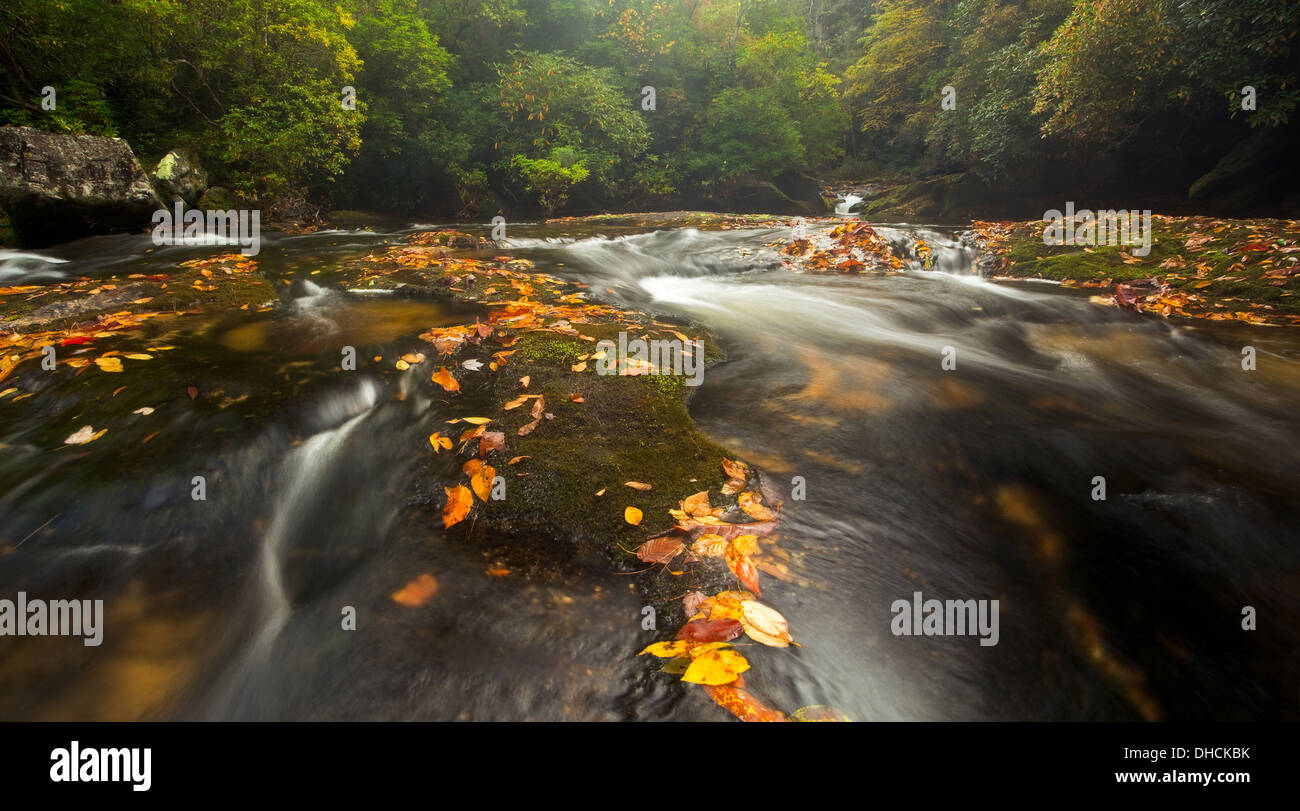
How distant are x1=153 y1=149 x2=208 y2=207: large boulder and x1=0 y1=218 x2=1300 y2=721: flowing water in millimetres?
8759

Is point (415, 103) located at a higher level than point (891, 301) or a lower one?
higher

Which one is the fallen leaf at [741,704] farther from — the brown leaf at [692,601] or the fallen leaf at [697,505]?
the fallen leaf at [697,505]

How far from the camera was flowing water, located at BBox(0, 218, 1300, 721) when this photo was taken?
1616 millimetres

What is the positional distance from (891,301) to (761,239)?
4661mm

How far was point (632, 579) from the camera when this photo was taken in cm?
192

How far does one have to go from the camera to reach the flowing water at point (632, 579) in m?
1.62

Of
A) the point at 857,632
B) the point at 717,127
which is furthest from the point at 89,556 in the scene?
the point at 717,127

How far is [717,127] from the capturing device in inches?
954

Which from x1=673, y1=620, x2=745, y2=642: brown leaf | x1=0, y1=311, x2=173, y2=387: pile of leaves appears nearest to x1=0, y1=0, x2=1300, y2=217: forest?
x1=0, y1=311, x2=173, y2=387: pile of leaves

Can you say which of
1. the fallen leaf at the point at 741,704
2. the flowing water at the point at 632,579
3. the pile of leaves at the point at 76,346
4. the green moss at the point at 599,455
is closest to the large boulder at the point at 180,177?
the pile of leaves at the point at 76,346

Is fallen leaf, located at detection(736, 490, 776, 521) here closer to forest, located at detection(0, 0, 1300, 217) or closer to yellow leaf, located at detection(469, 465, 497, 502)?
yellow leaf, located at detection(469, 465, 497, 502)

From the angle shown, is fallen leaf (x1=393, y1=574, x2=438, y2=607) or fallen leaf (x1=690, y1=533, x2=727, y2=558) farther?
fallen leaf (x1=690, y1=533, x2=727, y2=558)

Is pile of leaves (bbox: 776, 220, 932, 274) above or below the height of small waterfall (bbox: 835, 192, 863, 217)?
below
